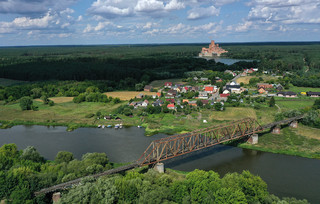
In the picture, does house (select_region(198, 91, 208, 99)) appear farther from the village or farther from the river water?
the river water

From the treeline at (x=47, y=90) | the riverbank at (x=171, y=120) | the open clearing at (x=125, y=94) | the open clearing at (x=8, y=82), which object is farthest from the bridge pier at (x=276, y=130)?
the open clearing at (x=8, y=82)

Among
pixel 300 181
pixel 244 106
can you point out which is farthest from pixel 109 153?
pixel 244 106

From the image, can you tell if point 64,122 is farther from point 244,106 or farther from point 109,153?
point 244,106

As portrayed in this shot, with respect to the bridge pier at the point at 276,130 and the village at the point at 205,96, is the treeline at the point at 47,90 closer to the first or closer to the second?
the village at the point at 205,96

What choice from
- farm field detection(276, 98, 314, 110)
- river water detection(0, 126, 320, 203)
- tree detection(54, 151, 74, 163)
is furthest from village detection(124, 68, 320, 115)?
tree detection(54, 151, 74, 163)

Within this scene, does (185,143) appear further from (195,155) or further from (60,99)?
(60,99)

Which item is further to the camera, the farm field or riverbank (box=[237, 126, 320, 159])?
the farm field

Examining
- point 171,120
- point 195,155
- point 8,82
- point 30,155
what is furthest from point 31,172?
point 8,82
